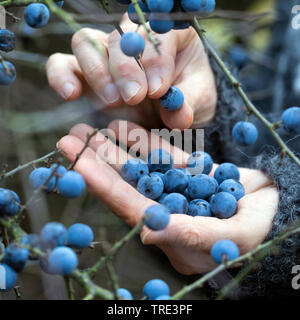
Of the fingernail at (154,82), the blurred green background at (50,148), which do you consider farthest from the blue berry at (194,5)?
the blurred green background at (50,148)

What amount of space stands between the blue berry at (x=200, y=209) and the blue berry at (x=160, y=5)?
0.48 meters

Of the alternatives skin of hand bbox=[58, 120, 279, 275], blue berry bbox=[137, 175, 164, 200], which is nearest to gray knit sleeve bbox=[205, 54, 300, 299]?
skin of hand bbox=[58, 120, 279, 275]

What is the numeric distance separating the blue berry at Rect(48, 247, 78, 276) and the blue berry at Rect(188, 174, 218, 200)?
1.68 feet

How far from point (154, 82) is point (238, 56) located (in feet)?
4.30

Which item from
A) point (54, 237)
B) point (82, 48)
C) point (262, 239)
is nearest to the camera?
point (54, 237)

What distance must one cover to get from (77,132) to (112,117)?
40 centimetres

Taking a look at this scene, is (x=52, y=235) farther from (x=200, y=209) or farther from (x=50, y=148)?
(x=50, y=148)

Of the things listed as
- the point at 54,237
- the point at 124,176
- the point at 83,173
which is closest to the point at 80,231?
the point at 54,237

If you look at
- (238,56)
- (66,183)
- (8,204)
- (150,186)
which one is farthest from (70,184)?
(238,56)

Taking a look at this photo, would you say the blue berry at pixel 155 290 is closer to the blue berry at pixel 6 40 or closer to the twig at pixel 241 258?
the twig at pixel 241 258

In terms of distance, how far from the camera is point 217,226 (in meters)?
0.98

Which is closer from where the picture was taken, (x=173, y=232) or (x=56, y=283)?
(x=173, y=232)

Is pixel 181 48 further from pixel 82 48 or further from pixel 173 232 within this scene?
pixel 173 232
